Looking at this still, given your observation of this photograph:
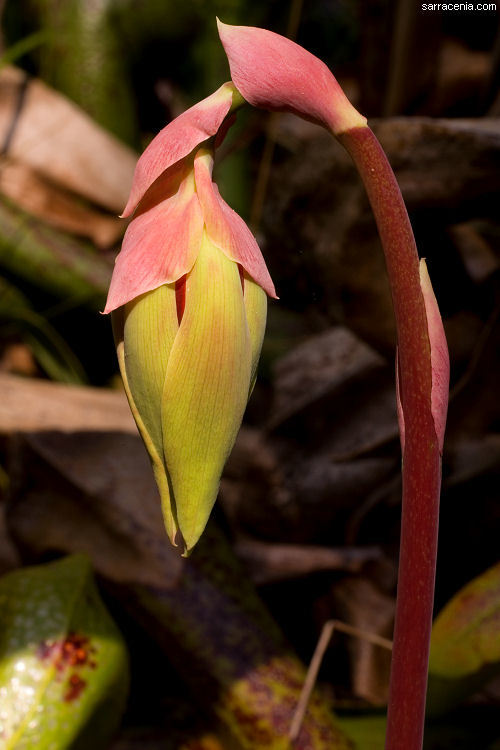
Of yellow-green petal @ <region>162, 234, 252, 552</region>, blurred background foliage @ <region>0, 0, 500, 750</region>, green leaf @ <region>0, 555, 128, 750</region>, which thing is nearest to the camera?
yellow-green petal @ <region>162, 234, 252, 552</region>

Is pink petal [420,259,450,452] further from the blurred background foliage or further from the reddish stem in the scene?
the blurred background foliage

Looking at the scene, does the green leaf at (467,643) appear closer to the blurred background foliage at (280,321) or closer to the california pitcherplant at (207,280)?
the blurred background foliage at (280,321)

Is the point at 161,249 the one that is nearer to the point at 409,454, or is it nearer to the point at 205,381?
the point at 205,381

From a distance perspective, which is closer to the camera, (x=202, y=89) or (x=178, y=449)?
(x=178, y=449)

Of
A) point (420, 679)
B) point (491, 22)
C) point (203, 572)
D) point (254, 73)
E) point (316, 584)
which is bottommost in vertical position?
point (316, 584)

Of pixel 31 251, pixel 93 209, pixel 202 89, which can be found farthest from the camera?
pixel 202 89

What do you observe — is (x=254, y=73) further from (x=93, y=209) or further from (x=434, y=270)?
(x=93, y=209)

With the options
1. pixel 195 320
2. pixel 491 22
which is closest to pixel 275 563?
pixel 195 320

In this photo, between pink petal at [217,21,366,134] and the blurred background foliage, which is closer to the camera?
pink petal at [217,21,366,134]

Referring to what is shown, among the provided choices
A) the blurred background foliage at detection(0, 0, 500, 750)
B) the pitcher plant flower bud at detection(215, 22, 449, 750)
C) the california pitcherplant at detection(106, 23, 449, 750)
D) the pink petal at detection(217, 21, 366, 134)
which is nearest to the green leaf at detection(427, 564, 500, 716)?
the blurred background foliage at detection(0, 0, 500, 750)
